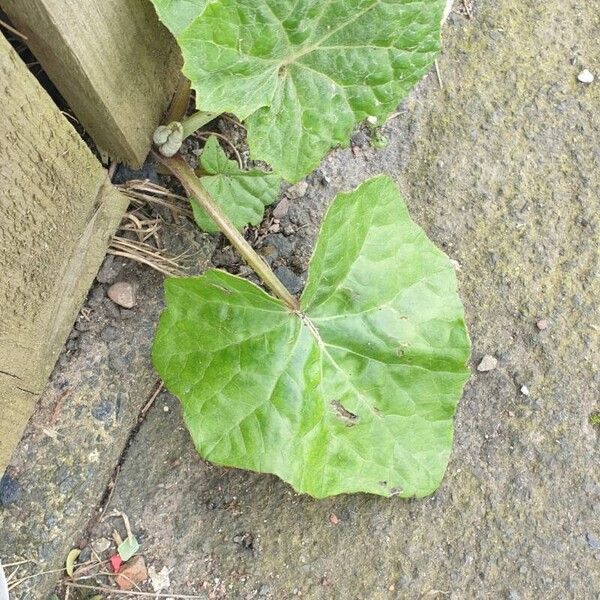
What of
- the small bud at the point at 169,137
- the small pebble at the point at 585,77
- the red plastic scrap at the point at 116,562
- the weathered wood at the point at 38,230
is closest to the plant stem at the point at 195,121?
the small bud at the point at 169,137

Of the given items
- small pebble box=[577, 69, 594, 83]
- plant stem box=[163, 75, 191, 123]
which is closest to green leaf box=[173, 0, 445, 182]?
plant stem box=[163, 75, 191, 123]

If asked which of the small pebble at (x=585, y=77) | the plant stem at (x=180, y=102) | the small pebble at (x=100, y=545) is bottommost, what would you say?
the small pebble at (x=585, y=77)

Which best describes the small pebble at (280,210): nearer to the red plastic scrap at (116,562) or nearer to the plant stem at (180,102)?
the plant stem at (180,102)

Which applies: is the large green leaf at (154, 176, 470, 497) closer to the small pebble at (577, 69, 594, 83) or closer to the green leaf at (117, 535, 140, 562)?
the green leaf at (117, 535, 140, 562)

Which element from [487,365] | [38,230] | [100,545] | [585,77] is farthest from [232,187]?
[585,77]

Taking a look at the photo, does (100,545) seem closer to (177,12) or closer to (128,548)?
(128,548)
